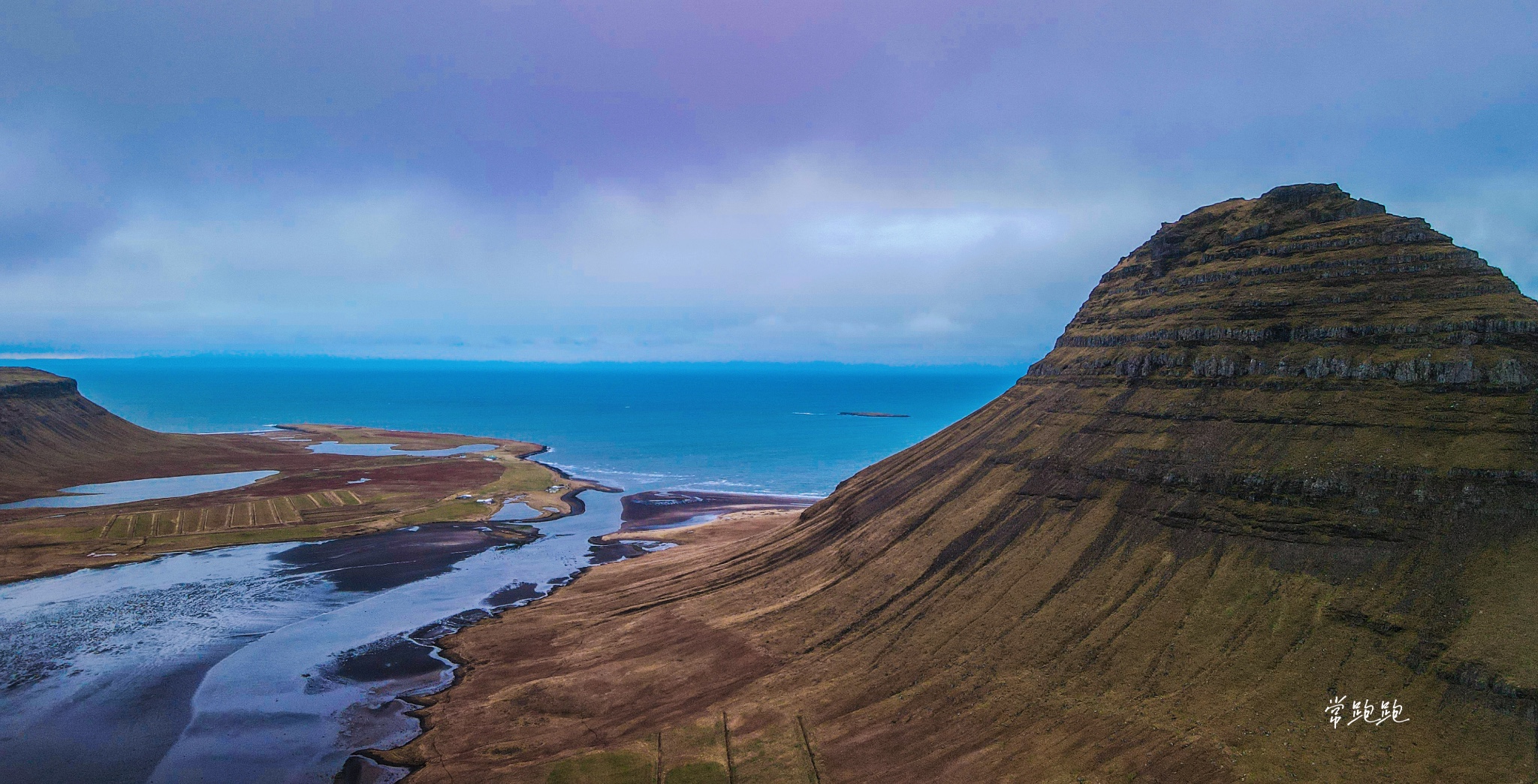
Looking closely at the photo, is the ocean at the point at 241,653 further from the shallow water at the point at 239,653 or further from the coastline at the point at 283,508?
the coastline at the point at 283,508

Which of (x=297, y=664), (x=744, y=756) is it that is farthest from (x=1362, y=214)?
(x=297, y=664)

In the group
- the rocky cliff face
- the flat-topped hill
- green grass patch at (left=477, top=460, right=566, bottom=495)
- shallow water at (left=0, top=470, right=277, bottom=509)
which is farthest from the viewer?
the flat-topped hill

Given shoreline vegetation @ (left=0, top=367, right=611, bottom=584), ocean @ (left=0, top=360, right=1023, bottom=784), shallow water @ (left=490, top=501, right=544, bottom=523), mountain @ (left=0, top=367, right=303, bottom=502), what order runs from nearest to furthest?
ocean @ (left=0, top=360, right=1023, bottom=784) < shoreline vegetation @ (left=0, top=367, right=611, bottom=584) < shallow water @ (left=490, top=501, right=544, bottom=523) < mountain @ (left=0, top=367, right=303, bottom=502)

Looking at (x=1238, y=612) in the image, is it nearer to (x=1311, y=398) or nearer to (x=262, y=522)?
(x=1311, y=398)

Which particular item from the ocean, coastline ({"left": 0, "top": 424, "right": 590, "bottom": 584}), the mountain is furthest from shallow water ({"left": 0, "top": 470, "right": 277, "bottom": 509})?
the ocean

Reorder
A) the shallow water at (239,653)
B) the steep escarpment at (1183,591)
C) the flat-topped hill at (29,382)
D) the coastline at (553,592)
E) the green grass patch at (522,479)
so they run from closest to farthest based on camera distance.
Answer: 1. the steep escarpment at (1183,591)
2. the coastline at (553,592)
3. the shallow water at (239,653)
4. the green grass patch at (522,479)
5. the flat-topped hill at (29,382)

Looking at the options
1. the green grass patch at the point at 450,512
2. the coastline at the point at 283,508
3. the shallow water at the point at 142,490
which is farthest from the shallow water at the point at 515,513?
the shallow water at the point at 142,490

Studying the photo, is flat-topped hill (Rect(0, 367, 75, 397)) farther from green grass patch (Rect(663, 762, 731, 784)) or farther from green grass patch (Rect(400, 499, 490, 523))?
green grass patch (Rect(663, 762, 731, 784))
